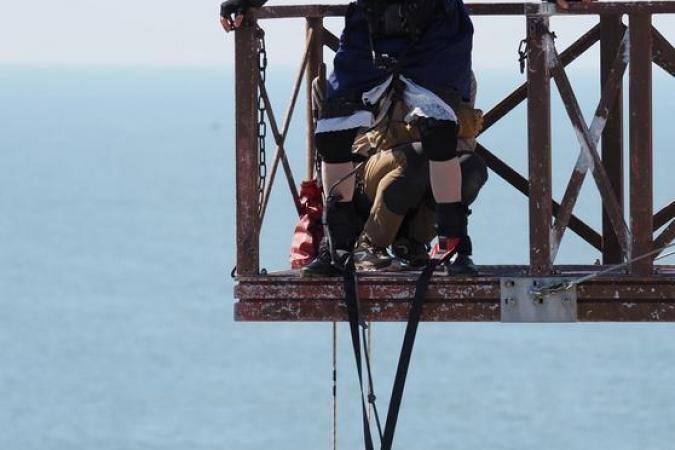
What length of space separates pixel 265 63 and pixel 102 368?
115 metres

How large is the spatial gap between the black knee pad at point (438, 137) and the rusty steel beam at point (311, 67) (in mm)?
1913

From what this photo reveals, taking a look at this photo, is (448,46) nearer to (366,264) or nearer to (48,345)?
(366,264)

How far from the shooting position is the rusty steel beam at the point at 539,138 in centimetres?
1296

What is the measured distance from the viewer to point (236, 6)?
13172 millimetres

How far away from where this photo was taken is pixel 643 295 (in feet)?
43.0

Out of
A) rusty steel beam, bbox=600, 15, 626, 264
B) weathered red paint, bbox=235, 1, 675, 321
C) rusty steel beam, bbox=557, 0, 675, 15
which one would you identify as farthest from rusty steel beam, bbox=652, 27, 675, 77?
rusty steel beam, bbox=557, 0, 675, 15

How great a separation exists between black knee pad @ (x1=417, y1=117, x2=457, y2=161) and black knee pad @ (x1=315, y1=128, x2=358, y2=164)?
0.35 m

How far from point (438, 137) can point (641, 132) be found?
97 centimetres

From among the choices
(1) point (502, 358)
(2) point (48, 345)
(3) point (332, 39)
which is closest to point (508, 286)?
(3) point (332, 39)

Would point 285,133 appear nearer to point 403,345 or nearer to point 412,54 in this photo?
point 412,54

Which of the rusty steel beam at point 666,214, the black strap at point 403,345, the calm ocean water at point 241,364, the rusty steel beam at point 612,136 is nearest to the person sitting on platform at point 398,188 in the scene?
the black strap at point 403,345

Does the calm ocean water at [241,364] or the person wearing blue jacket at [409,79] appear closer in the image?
the person wearing blue jacket at [409,79]

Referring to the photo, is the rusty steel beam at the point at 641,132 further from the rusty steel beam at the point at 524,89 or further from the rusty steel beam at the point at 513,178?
the rusty steel beam at the point at 524,89

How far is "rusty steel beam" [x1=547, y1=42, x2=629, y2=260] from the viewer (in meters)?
13.0
